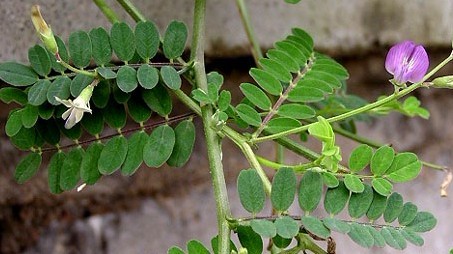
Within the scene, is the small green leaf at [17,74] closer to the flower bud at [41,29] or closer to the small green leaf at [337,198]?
the flower bud at [41,29]

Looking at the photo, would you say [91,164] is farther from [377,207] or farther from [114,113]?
[377,207]

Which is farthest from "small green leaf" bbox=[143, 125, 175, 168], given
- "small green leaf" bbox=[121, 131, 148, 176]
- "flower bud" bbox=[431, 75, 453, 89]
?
"flower bud" bbox=[431, 75, 453, 89]

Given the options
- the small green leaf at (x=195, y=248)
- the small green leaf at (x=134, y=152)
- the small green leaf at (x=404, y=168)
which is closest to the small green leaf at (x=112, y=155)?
the small green leaf at (x=134, y=152)

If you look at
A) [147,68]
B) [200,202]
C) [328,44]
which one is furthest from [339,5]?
[147,68]

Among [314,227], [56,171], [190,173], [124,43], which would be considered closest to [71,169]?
[56,171]

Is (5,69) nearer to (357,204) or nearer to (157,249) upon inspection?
(357,204)

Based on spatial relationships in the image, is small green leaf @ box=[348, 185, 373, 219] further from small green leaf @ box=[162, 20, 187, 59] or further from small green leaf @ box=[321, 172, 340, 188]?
small green leaf @ box=[162, 20, 187, 59]
